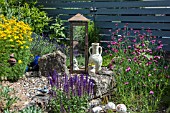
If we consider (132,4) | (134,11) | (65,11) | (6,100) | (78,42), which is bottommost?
(6,100)

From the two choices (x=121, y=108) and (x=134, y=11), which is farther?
(x=134, y=11)

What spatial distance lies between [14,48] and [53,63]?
71cm

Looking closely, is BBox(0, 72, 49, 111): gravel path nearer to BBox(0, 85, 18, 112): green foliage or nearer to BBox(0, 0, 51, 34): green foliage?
BBox(0, 85, 18, 112): green foliage

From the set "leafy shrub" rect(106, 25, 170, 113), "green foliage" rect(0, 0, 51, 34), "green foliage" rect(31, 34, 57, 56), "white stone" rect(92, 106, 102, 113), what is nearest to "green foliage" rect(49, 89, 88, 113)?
"white stone" rect(92, 106, 102, 113)

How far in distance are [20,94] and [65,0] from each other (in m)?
5.40

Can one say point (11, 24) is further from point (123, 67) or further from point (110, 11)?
point (110, 11)

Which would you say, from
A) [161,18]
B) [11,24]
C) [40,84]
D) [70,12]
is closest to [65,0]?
[70,12]

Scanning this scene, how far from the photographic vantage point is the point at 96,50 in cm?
596

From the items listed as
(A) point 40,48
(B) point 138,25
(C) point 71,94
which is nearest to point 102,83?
(C) point 71,94

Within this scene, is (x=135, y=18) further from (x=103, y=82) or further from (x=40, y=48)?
(x=103, y=82)

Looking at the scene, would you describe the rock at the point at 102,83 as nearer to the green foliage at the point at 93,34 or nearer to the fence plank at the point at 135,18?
the green foliage at the point at 93,34

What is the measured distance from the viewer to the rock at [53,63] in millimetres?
5855

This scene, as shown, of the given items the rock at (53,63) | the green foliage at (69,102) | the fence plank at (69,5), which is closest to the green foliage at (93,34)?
the fence plank at (69,5)

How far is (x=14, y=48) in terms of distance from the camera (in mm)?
5668
